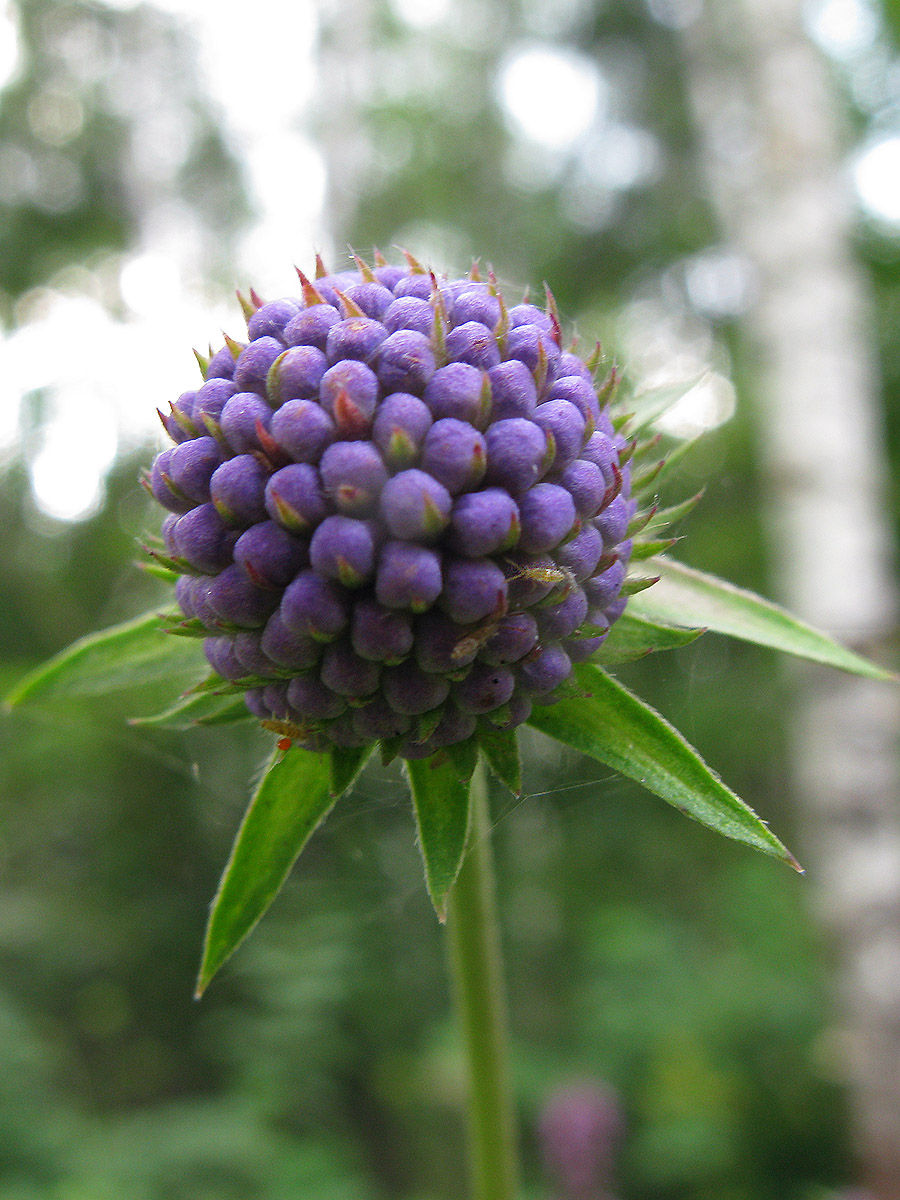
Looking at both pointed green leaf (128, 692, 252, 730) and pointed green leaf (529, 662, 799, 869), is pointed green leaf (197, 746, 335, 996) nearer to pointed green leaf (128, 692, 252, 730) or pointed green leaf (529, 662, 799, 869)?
pointed green leaf (128, 692, 252, 730)

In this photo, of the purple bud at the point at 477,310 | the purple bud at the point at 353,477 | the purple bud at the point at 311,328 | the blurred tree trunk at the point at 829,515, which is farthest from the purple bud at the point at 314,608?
the blurred tree trunk at the point at 829,515

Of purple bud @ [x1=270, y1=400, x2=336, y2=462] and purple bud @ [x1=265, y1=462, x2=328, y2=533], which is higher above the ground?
purple bud @ [x1=270, y1=400, x2=336, y2=462]

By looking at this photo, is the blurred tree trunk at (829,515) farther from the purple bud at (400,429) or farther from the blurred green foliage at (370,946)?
the purple bud at (400,429)

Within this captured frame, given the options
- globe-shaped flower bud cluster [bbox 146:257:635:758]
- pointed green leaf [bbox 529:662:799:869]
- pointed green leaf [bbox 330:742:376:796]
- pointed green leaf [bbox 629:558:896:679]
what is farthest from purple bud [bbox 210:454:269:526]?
pointed green leaf [bbox 629:558:896:679]

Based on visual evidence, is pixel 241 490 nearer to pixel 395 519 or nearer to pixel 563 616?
pixel 395 519

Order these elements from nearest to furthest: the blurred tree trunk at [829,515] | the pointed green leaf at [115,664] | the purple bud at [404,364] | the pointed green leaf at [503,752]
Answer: the purple bud at [404,364]
the pointed green leaf at [503,752]
the pointed green leaf at [115,664]
the blurred tree trunk at [829,515]

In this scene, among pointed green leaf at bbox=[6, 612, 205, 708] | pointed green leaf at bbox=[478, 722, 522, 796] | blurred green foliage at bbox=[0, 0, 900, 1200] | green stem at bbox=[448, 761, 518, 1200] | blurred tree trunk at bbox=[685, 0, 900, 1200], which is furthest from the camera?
blurred green foliage at bbox=[0, 0, 900, 1200]
